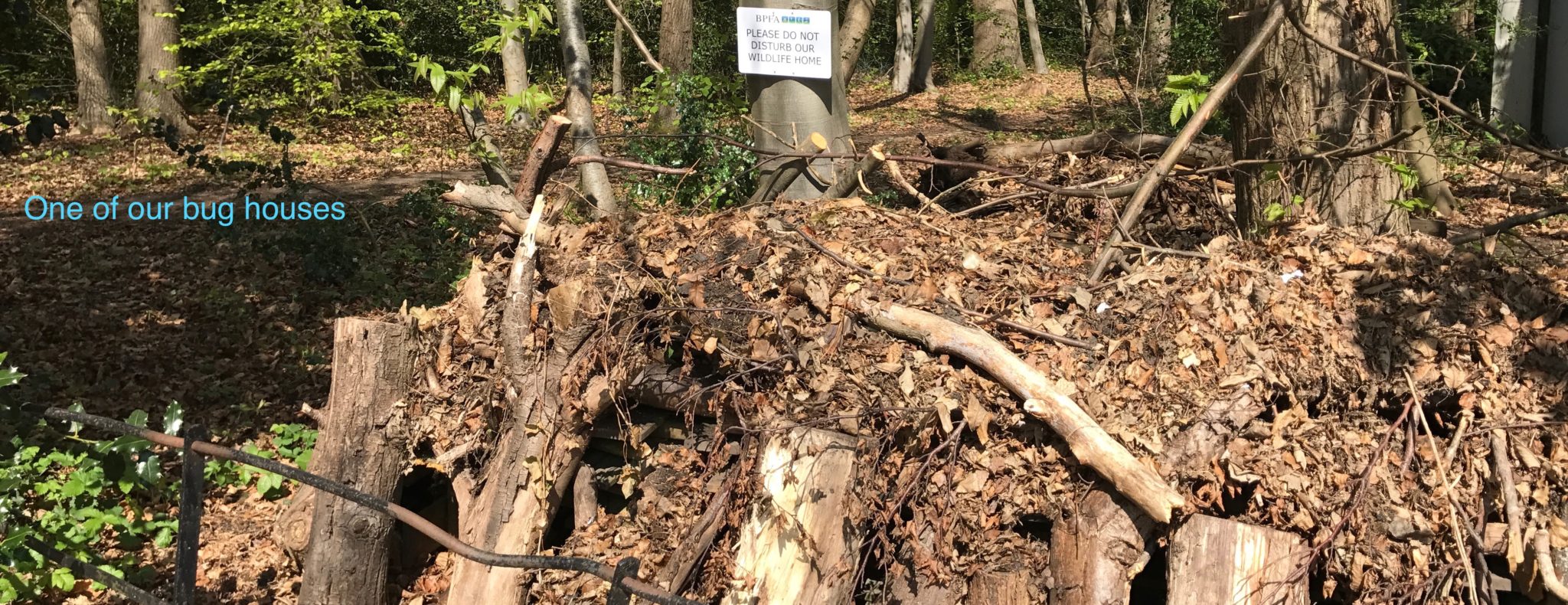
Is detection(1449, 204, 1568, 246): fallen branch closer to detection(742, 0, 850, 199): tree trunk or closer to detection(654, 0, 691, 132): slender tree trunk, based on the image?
detection(742, 0, 850, 199): tree trunk

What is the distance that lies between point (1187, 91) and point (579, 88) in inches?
174

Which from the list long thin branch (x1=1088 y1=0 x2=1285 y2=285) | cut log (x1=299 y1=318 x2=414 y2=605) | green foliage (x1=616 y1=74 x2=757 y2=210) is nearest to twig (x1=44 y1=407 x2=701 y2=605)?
cut log (x1=299 y1=318 x2=414 y2=605)

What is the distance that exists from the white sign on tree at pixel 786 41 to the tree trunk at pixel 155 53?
11.3 metres

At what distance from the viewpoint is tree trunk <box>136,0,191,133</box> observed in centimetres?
1431

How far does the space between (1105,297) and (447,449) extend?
9.21 feet

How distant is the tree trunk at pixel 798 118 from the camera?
20.1ft

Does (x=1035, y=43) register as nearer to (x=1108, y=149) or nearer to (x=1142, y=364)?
(x=1108, y=149)

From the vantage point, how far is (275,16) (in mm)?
15273

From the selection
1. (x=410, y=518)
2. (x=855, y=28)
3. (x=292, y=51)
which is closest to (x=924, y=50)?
(x=292, y=51)

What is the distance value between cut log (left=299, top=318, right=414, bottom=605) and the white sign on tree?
2.62 meters

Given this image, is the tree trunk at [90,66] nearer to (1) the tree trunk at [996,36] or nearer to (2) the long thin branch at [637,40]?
(2) the long thin branch at [637,40]

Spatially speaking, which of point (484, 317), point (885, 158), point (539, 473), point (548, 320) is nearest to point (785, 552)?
point (539, 473)

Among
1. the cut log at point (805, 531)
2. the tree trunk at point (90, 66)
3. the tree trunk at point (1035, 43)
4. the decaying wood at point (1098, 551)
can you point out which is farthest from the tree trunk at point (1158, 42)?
the tree trunk at point (90, 66)

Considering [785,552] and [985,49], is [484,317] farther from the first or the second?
[985,49]
